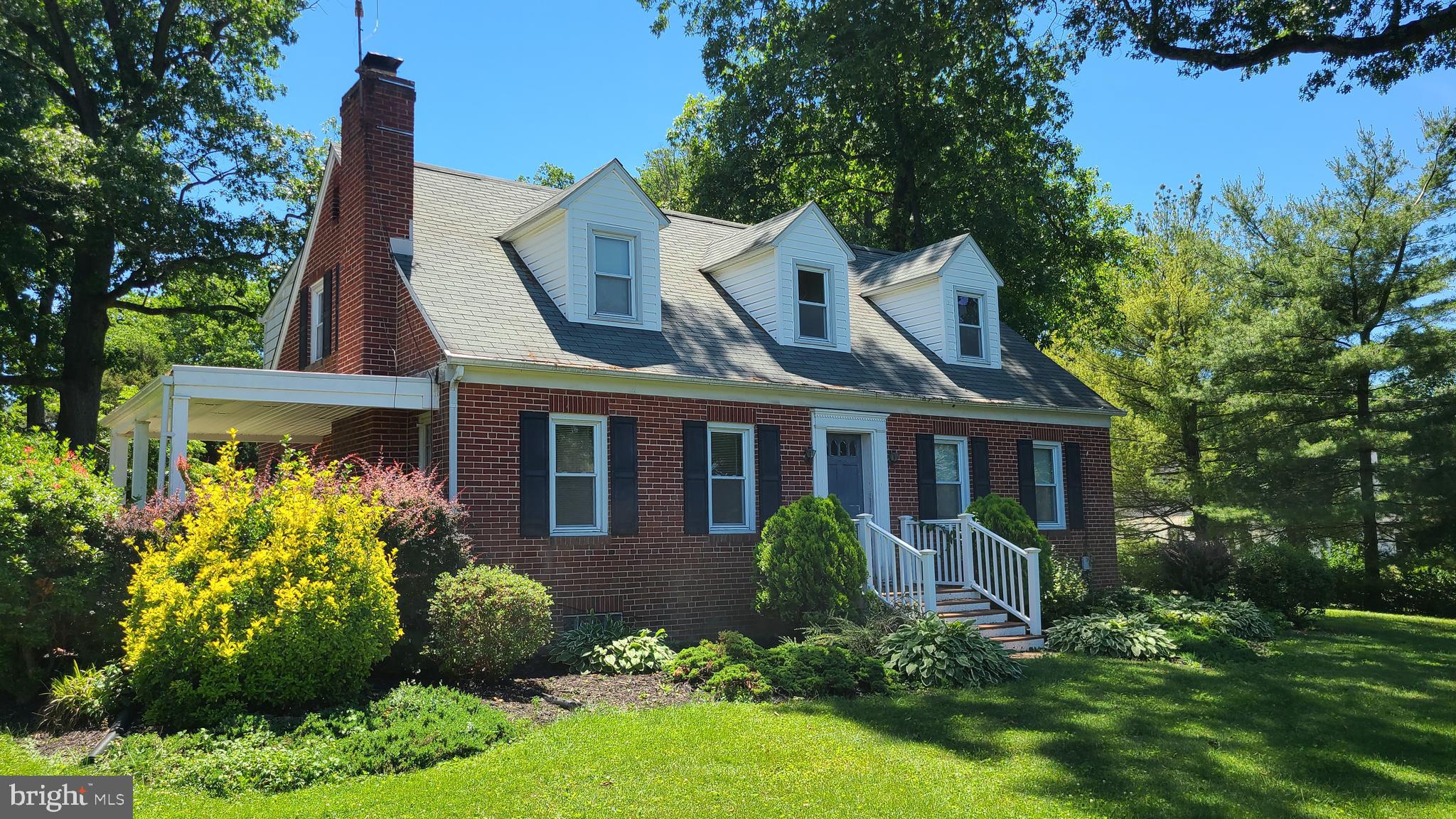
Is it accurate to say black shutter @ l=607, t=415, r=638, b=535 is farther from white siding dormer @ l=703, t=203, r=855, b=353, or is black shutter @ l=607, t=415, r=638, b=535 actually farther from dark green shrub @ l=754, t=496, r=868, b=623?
white siding dormer @ l=703, t=203, r=855, b=353

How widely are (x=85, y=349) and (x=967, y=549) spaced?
19.4 meters

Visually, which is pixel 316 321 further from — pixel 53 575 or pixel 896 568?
pixel 896 568

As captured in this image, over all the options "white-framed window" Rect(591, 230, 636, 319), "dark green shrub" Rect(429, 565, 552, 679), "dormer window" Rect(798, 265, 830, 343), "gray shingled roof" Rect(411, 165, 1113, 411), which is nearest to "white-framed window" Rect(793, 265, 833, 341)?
"dormer window" Rect(798, 265, 830, 343)

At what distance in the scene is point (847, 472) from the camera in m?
14.7

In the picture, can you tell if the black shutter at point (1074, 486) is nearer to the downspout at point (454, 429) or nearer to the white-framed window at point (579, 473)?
the white-framed window at point (579, 473)

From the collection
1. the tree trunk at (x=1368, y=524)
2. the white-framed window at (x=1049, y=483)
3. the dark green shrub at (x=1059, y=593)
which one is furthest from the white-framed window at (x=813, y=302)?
the tree trunk at (x=1368, y=524)

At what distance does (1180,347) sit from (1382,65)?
1286 cm

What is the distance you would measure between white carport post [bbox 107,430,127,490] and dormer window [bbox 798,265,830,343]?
1032 cm

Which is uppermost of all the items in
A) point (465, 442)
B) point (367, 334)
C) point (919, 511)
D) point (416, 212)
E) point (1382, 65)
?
point (1382, 65)

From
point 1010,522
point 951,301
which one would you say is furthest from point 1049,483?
point 951,301

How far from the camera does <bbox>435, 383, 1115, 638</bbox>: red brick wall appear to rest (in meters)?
11.0

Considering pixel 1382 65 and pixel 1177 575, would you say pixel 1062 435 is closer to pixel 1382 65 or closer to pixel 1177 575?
pixel 1177 575

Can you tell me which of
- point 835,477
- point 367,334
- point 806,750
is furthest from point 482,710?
point 835,477

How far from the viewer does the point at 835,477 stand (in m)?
14.6
